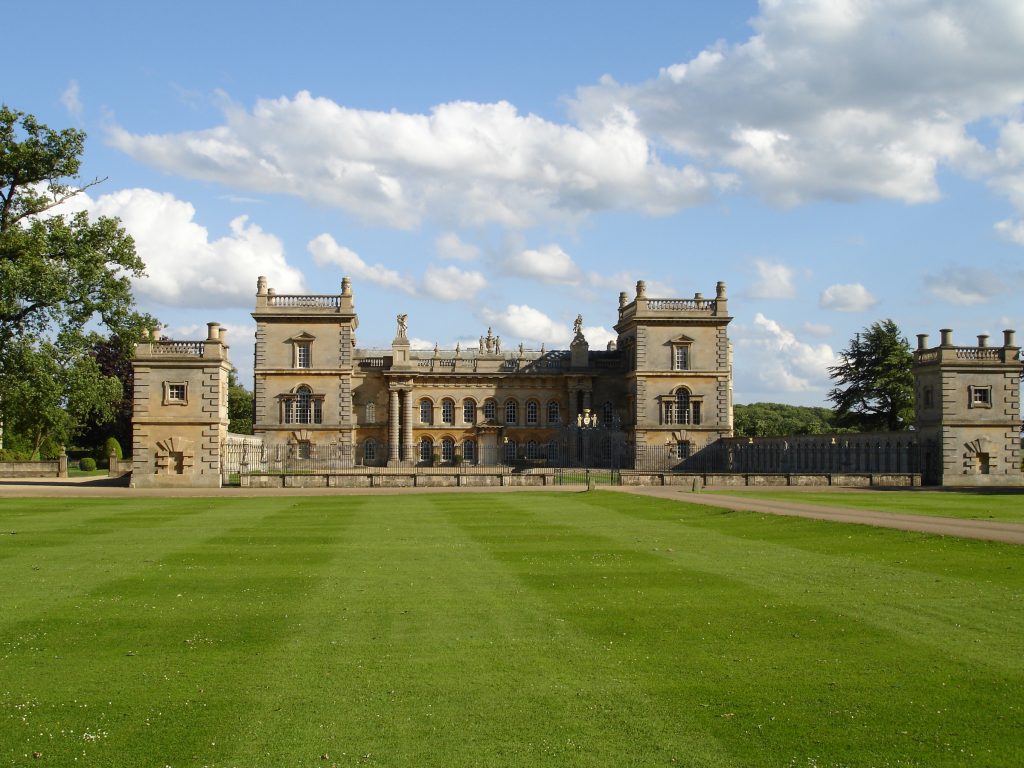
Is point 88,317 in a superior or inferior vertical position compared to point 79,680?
superior

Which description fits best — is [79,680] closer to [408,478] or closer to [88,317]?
[408,478]

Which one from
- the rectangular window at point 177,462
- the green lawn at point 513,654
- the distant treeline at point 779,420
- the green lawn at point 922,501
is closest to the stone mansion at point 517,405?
the rectangular window at point 177,462

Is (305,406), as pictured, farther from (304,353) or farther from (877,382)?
(877,382)

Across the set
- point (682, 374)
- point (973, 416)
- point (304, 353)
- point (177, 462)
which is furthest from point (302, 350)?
point (973, 416)

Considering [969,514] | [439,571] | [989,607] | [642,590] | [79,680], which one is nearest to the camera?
[79,680]

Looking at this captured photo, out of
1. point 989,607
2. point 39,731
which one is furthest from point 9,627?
point 989,607

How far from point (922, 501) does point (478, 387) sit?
42639 millimetres

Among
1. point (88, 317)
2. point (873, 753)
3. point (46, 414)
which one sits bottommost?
point (873, 753)

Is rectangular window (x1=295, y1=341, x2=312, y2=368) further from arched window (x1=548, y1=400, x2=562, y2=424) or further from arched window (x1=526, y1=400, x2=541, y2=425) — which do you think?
arched window (x1=548, y1=400, x2=562, y2=424)

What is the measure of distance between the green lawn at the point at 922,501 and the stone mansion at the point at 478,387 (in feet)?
74.7

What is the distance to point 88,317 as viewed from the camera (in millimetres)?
40719

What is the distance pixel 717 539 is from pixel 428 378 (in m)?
50.6

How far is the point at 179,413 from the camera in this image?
41.6m

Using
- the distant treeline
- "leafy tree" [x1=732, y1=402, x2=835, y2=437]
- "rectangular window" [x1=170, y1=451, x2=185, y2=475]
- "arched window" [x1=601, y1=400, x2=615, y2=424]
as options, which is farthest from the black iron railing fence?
"leafy tree" [x1=732, y1=402, x2=835, y2=437]
